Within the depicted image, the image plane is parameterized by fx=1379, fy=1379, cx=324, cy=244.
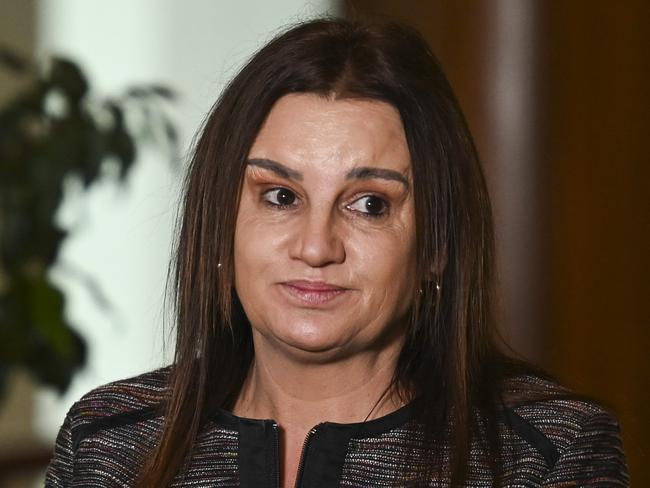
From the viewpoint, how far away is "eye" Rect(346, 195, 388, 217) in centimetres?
175

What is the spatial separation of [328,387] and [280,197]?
266 mm

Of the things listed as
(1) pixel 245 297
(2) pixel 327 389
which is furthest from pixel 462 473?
(1) pixel 245 297

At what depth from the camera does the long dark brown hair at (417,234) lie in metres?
1.79

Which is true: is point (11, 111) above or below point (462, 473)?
above

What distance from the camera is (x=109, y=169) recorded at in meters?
3.17

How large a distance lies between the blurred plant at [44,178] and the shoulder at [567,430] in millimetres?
1313

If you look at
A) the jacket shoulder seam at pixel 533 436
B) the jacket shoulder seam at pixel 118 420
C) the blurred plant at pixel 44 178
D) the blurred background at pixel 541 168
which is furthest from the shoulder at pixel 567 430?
the blurred plant at pixel 44 178

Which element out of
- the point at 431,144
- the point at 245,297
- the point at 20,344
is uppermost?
the point at 431,144

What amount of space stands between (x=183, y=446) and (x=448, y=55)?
1.48 metres

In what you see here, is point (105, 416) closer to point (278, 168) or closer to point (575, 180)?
point (278, 168)

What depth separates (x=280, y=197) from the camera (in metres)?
1.78

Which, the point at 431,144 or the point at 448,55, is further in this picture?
the point at 448,55

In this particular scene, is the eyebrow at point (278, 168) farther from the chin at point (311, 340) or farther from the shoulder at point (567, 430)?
the shoulder at point (567, 430)

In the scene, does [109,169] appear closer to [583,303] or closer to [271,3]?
[271,3]
